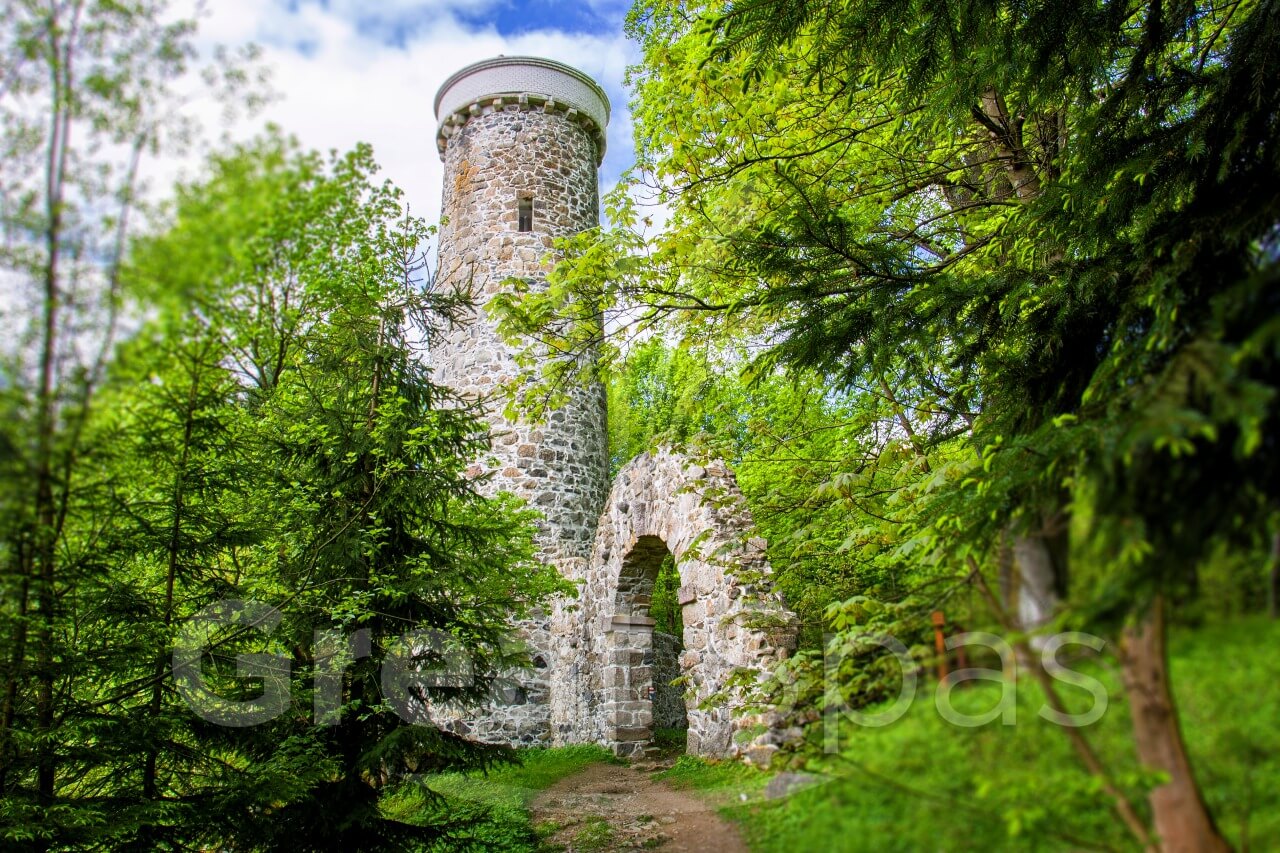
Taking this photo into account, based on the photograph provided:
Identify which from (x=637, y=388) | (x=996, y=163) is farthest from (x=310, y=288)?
(x=637, y=388)

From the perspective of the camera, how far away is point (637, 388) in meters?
18.3

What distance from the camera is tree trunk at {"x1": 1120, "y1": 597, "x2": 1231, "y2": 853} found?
1069 millimetres

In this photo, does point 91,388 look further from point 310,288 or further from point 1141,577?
point 310,288

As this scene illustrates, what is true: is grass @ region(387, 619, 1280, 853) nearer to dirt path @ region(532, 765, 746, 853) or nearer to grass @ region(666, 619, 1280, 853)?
grass @ region(666, 619, 1280, 853)

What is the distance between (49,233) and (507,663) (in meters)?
4.51

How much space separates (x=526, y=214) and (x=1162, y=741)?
12.3 meters

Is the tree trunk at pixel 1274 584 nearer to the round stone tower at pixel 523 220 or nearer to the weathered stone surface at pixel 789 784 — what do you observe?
the weathered stone surface at pixel 789 784

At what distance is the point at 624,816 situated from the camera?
6.04 metres

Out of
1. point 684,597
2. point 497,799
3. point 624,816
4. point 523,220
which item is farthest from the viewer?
point 523,220

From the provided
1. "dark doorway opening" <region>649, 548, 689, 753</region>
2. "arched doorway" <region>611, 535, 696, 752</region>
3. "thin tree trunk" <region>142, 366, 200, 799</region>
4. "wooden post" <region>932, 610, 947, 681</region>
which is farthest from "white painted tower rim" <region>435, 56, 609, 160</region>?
"wooden post" <region>932, 610, 947, 681</region>

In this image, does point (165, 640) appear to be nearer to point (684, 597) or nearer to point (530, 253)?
point (684, 597)

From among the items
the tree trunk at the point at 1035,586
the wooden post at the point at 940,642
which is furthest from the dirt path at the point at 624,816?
the tree trunk at the point at 1035,586

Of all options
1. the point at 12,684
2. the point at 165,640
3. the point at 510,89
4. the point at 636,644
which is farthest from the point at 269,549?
the point at 510,89

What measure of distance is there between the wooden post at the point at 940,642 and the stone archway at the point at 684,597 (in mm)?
3463
